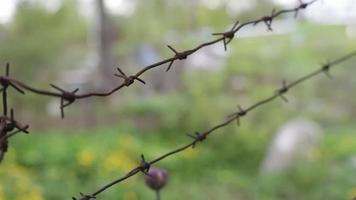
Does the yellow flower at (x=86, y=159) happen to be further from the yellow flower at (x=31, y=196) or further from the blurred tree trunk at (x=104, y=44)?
the blurred tree trunk at (x=104, y=44)

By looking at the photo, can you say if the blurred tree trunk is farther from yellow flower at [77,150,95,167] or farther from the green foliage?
yellow flower at [77,150,95,167]

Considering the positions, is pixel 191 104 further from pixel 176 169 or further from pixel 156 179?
pixel 156 179

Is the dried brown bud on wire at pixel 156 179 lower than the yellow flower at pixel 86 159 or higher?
lower

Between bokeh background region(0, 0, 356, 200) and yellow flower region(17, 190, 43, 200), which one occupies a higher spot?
bokeh background region(0, 0, 356, 200)

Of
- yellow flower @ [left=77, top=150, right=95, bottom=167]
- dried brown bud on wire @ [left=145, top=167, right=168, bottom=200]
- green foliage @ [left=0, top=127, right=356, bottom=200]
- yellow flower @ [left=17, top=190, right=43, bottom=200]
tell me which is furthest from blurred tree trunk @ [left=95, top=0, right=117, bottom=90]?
dried brown bud on wire @ [left=145, top=167, right=168, bottom=200]

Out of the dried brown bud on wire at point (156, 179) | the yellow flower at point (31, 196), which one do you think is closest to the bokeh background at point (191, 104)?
the yellow flower at point (31, 196)

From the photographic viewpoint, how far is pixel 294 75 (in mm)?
5352

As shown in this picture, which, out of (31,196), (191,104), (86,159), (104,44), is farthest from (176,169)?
(104,44)

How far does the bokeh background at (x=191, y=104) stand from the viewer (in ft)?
13.0

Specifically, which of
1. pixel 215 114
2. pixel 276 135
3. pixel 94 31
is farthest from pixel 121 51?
pixel 276 135

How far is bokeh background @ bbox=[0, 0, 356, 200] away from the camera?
3.95m

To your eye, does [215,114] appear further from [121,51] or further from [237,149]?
[121,51]

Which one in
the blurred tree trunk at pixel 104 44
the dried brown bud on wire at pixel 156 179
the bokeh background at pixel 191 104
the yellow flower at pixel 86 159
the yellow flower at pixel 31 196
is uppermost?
the blurred tree trunk at pixel 104 44

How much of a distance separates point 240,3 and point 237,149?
1719 mm
